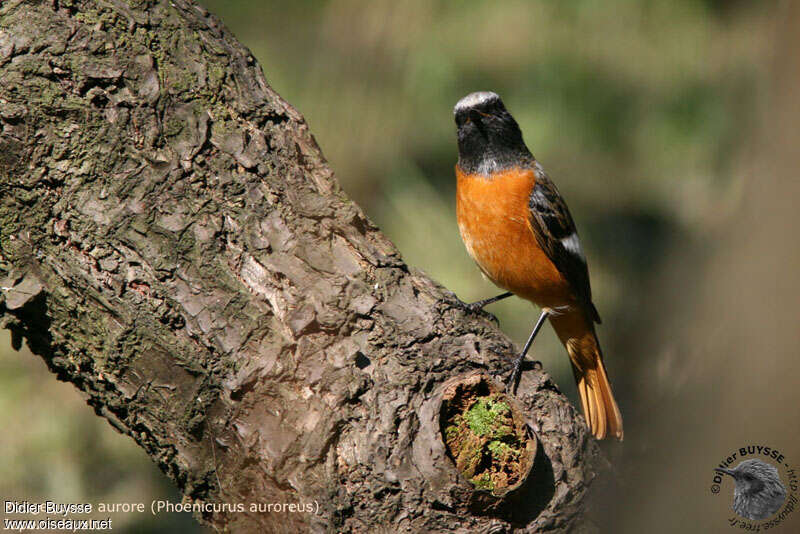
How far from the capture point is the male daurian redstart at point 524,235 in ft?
11.3

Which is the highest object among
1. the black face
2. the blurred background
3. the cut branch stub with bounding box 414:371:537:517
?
the blurred background

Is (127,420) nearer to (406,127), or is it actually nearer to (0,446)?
(0,446)

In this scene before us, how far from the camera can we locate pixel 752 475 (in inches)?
60.9

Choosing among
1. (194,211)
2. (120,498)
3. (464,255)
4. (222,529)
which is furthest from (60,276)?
(464,255)

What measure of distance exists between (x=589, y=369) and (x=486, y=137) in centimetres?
125

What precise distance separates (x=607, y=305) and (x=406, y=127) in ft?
7.57

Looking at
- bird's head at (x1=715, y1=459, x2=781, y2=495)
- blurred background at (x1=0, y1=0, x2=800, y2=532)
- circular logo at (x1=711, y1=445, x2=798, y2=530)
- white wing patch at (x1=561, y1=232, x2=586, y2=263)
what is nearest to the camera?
circular logo at (x1=711, y1=445, x2=798, y2=530)

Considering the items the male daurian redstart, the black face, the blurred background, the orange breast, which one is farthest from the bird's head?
the black face

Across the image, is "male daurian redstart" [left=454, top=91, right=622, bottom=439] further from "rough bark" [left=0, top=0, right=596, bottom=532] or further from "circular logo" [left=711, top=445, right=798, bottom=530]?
"circular logo" [left=711, top=445, right=798, bottom=530]

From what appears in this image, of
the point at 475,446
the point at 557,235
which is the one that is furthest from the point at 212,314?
the point at 557,235

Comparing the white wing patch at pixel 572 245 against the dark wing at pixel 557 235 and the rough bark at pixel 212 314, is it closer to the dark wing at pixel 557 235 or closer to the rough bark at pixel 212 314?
the dark wing at pixel 557 235

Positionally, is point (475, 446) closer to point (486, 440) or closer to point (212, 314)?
point (486, 440)

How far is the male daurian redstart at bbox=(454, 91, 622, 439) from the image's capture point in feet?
11.3

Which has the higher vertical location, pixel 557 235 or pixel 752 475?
pixel 557 235
